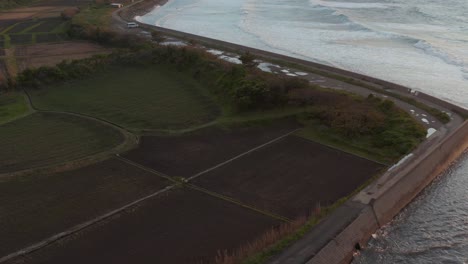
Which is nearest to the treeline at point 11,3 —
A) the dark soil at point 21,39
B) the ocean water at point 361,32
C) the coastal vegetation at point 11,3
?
the coastal vegetation at point 11,3

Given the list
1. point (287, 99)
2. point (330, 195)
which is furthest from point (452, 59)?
point (330, 195)

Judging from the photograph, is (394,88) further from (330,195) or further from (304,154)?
(330,195)

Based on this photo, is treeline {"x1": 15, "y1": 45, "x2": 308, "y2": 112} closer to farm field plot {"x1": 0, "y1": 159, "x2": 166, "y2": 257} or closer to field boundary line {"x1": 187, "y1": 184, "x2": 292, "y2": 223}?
field boundary line {"x1": 187, "y1": 184, "x2": 292, "y2": 223}

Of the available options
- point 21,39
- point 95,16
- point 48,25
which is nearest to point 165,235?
point 21,39

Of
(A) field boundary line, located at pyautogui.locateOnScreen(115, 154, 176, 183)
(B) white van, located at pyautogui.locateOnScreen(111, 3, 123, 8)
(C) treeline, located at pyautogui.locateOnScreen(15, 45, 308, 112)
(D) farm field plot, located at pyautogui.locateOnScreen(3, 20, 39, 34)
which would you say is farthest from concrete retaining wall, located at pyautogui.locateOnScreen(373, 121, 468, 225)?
(B) white van, located at pyautogui.locateOnScreen(111, 3, 123, 8)

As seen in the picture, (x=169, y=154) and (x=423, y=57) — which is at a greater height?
(x=423, y=57)

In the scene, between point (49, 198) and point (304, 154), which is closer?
point (49, 198)
